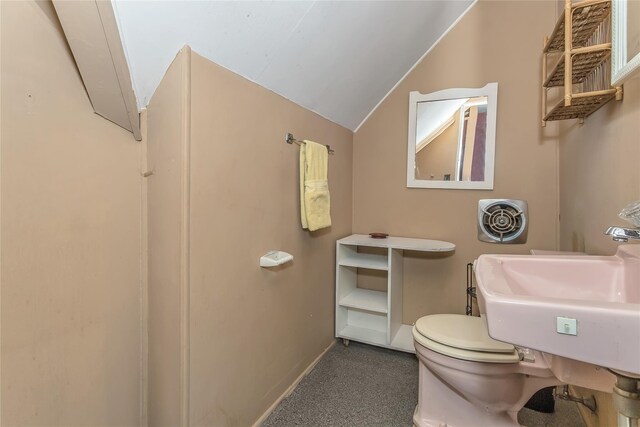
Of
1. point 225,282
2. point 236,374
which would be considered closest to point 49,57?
point 225,282

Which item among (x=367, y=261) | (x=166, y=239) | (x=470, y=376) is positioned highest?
(x=166, y=239)

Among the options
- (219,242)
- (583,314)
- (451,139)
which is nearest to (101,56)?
(219,242)

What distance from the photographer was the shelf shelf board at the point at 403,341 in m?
2.00

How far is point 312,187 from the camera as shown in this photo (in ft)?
5.64

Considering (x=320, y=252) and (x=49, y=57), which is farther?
(x=320, y=252)

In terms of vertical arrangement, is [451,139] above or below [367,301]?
above

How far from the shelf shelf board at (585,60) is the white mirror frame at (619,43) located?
7 centimetres

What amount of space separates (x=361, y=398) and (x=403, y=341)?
550mm

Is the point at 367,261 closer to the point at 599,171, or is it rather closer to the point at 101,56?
the point at 599,171

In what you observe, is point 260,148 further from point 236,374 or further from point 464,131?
point 464,131

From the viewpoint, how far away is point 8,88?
2.60 ft

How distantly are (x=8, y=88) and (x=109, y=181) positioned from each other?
36 centimetres

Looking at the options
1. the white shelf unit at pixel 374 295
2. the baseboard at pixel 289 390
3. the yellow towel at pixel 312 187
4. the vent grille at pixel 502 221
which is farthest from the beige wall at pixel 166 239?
the vent grille at pixel 502 221

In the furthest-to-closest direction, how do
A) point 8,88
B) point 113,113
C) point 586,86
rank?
1. point 586,86
2. point 113,113
3. point 8,88
